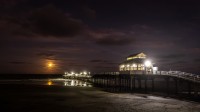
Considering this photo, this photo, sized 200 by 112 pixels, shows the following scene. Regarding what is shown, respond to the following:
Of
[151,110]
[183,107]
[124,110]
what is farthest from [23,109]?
[183,107]

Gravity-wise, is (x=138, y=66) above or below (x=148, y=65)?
below

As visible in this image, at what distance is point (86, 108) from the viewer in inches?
1017

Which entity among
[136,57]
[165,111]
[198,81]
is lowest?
[165,111]

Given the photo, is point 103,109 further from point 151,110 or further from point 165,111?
point 165,111

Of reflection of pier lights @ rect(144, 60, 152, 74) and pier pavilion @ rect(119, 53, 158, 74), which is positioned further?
pier pavilion @ rect(119, 53, 158, 74)

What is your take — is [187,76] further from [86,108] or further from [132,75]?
[86,108]

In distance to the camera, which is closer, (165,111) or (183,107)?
(165,111)

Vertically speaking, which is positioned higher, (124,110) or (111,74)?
(111,74)

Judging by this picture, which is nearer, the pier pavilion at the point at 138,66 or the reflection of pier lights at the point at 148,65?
the reflection of pier lights at the point at 148,65

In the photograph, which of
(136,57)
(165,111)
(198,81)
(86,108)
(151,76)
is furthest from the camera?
(136,57)

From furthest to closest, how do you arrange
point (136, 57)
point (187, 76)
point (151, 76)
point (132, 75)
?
point (136, 57) < point (132, 75) < point (151, 76) < point (187, 76)

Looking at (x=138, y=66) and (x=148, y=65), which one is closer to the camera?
(x=148, y=65)

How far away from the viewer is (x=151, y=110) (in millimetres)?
24812

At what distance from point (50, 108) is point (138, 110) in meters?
10.9
